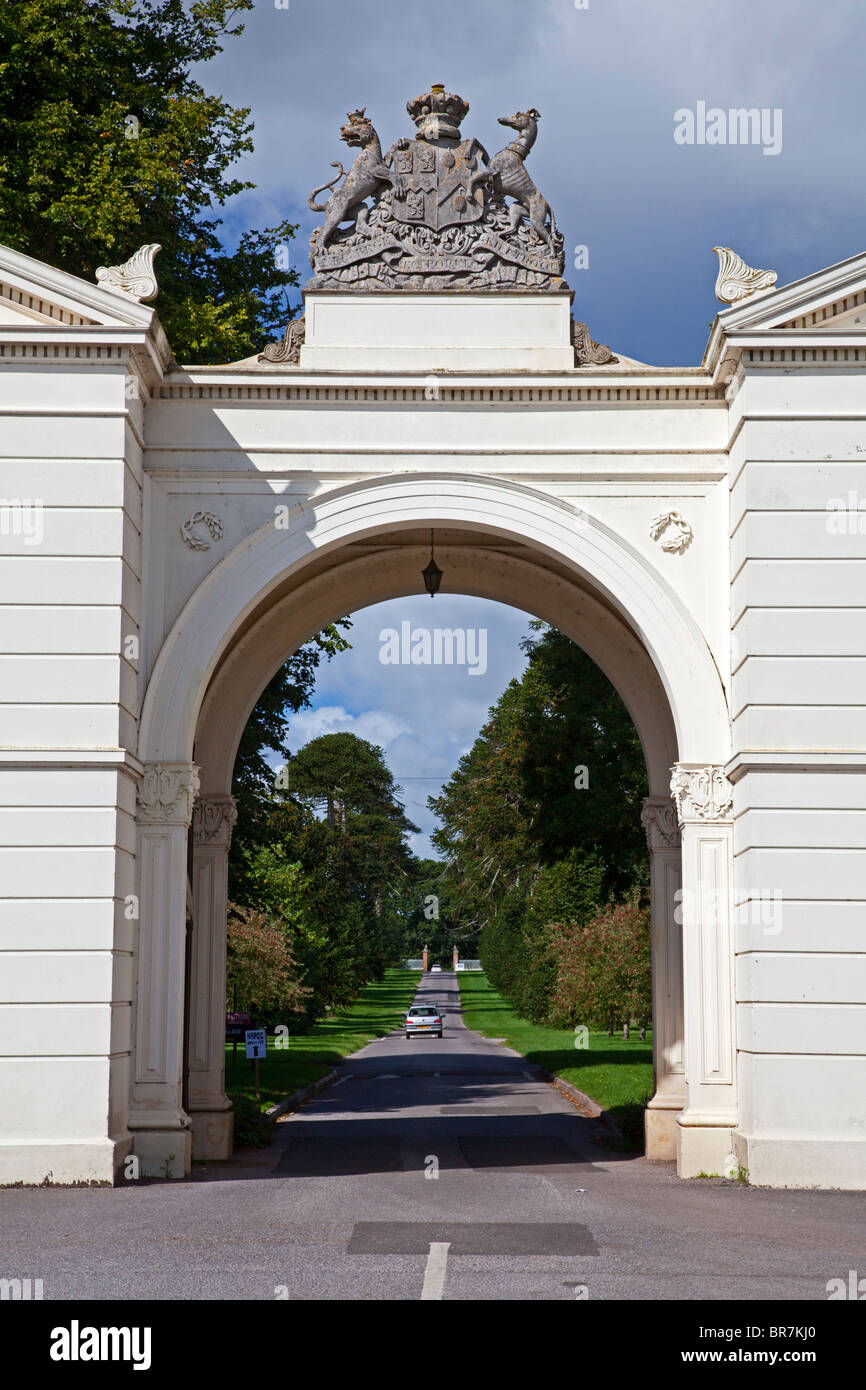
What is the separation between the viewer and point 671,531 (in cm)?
1590

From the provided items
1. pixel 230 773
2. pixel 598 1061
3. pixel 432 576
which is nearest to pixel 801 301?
pixel 432 576

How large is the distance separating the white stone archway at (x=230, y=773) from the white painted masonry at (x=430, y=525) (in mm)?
34

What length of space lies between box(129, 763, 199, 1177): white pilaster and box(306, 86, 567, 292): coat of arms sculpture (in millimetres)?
5424

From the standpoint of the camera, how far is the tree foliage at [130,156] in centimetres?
2288

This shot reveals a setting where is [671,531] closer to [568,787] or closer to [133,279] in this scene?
[133,279]

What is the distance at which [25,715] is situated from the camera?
1443 centimetres

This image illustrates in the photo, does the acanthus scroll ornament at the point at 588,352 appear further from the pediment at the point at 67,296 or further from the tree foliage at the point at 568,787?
the tree foliage at the point at 568,787

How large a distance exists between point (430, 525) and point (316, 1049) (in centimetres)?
2842

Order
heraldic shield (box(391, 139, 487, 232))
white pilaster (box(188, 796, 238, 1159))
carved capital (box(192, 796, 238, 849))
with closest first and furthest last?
heraldic shield (box(391, 139, 487, 232)), white pilaster (box(188, 796, 238, 1159)), carved capital (box(192, 796, 238, 849))

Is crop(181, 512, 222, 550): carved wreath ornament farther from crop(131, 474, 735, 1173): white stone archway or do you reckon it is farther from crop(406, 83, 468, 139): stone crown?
crop(406, 83, 468, 139): stone crown

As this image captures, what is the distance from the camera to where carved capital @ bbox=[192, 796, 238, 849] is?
1833 cm

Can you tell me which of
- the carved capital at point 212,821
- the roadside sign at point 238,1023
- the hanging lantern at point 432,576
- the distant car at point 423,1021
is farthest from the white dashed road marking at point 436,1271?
the distant car at point 423,1021

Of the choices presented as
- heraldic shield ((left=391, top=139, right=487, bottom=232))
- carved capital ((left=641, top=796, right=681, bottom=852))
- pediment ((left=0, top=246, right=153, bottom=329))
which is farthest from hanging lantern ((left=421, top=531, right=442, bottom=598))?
pediment ((left=0, top=246, right=153, bottom=329))

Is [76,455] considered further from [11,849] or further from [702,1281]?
[702,1281]
